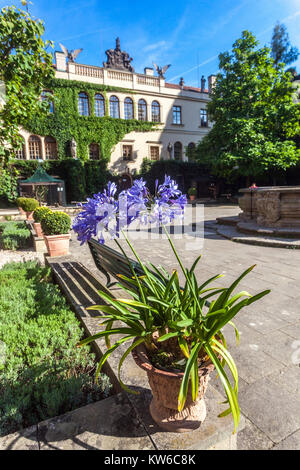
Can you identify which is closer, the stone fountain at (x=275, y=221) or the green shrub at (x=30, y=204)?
the stone fountain at (x=275, y=221)

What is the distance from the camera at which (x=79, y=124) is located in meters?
23.8

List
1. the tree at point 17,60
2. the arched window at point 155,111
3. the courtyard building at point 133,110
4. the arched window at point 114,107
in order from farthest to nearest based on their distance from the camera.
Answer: the arched window at point 155,111 → the arched window at point 114,107 → the courtyard building at point 133,110 → the tree at point 17,60

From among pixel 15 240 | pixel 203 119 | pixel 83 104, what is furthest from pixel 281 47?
pixel 15 240

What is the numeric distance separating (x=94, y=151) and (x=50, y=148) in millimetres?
4175

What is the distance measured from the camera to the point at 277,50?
27594 mm

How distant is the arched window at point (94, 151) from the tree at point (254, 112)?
12.1m

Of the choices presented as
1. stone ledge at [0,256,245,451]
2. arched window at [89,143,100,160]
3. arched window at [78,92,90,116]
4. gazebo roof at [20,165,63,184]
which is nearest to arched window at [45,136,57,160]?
gazebo roof at [20,165,63,184]

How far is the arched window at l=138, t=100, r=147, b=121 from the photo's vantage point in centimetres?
2717

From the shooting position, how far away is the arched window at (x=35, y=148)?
74.8 ft

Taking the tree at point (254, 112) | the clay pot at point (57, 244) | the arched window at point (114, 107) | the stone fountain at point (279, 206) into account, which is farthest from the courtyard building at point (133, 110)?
the clay pot at point (57, 244)

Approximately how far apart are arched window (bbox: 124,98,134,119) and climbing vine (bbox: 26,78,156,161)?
0.66m

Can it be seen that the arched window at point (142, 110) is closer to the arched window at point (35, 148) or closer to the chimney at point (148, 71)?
the chimney at point (148, 71)
